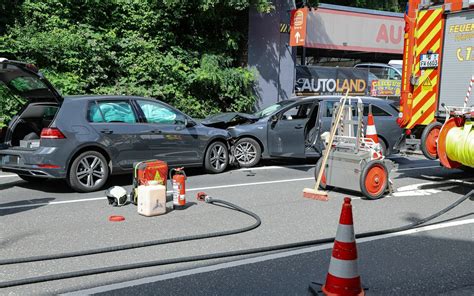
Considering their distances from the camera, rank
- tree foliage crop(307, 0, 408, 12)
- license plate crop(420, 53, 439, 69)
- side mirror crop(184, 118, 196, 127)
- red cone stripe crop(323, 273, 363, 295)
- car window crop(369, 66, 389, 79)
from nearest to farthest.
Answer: red cone stripe crop(323, 273, 363, 295), license plate crop(420, 53, 439, 69), side mirror crop(184, 118, 196, 127), car window crop(369, 66, 389, 79), tree foliage crop(307, 0, 408, 12)

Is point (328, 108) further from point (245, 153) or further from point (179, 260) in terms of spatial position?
point (179, 260)

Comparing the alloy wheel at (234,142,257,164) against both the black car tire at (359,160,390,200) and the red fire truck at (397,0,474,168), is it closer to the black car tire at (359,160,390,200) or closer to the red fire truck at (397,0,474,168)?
the red fire truck at (397,0,474,168)

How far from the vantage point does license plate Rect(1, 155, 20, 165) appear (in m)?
7.87

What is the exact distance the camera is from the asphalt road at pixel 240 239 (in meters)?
4.32

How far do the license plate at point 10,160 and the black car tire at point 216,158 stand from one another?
3481 mm

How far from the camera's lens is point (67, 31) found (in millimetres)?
14016

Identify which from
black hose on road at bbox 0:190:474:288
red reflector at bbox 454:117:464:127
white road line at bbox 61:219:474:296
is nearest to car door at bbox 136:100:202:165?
black hose on road at bbox 0:190:474:288

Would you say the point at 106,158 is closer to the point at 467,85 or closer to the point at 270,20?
the point at 467,85

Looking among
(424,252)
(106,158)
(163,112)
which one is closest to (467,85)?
(424,252)

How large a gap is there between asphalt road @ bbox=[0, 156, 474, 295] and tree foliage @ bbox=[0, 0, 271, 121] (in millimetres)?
5720

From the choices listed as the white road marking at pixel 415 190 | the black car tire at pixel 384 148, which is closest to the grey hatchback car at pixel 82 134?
the white road marking at pixel 415 190

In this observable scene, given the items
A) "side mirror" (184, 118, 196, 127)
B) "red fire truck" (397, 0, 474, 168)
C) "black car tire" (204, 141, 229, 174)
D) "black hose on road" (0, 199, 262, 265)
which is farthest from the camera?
"black car tire" (204, 141, 229, 174)

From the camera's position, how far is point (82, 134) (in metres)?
7.96

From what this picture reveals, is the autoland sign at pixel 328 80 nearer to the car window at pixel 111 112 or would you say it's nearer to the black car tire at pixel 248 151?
the black car tire at pixel 248 151
